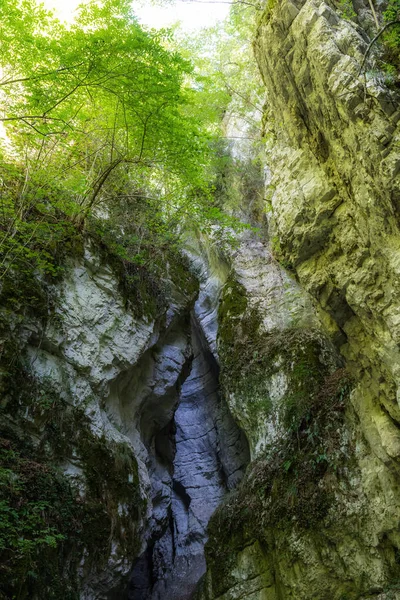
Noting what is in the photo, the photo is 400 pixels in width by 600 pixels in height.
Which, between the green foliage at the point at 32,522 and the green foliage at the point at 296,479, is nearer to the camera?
the green foliage at the point at 32,522

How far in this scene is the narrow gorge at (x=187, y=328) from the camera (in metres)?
5.55

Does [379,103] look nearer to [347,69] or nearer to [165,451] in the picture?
[347,69]

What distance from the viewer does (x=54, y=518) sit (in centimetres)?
670

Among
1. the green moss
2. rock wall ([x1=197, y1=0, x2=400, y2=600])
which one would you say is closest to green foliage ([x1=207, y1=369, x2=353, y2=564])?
rock wall ([x1=197, y1=0, x2=400, y2=600])

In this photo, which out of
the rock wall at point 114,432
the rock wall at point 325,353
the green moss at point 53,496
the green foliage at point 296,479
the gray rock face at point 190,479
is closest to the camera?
the rock wall at point 325,353

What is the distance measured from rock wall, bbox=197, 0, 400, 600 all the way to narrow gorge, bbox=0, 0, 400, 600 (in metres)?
0.03

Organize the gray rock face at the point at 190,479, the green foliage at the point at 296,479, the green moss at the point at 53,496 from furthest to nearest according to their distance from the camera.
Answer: the gray rock face at the point at 190,479
the green foliage at the point at 296,479
the green moss at the point at 53,496

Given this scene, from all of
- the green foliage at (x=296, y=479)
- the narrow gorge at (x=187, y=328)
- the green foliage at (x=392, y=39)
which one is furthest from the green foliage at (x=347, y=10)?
the green foliage at (x=296, y=479)

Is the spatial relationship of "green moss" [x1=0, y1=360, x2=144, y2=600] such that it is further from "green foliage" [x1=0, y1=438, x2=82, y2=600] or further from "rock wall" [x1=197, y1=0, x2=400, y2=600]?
"rock wall" [x1=197, y1=0, x2=400, y2=600]

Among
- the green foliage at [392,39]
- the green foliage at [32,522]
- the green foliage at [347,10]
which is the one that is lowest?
the green foliage at [32,522]

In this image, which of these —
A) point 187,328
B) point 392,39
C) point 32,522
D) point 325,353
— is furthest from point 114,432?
point 392,39

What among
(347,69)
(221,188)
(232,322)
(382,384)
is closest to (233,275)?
(232,322)

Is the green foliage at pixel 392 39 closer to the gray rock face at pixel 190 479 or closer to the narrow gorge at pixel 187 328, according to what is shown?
the narrow gorge at pixel 187 328

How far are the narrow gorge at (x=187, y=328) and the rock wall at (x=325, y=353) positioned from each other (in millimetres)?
34
